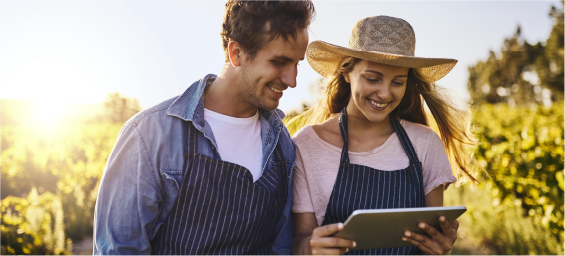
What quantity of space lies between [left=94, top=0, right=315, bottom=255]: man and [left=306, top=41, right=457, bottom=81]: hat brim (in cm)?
26

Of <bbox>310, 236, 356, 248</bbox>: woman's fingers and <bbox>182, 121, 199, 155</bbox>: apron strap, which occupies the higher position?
<bbox>182, 121, 199, 155</bbox>: apron strap

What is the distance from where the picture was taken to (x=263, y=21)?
79.7 inches

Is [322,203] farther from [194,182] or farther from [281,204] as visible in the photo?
[194,182]

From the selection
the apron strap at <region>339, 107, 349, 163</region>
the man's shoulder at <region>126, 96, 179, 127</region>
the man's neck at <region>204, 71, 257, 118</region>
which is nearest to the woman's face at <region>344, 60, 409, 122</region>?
the apron strap at <region>339, 107, 349, 163</region>

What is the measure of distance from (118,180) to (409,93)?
71.9 inches

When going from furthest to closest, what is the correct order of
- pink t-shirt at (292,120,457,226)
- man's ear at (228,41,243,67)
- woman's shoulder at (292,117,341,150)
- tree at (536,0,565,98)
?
tree at (536,0,565,98), woman's shoulder at (292,117,341,150), pink t-shirt at (292,120,457,226), man's ear at (228,41,243,67)

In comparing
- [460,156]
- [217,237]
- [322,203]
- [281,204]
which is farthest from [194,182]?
[460,156]

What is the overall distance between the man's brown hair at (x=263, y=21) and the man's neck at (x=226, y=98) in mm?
190

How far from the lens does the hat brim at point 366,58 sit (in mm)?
2086

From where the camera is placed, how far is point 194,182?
1.87 meters

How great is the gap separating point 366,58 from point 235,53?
2.40 feet

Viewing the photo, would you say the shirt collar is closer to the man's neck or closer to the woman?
the man's neck

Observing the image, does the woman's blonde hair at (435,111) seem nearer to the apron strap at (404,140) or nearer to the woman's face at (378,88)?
the apron strap at (404,140)

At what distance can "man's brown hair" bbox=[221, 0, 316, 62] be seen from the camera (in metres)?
2.01
